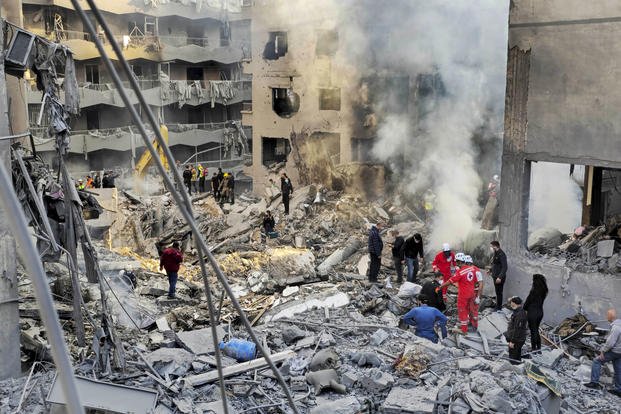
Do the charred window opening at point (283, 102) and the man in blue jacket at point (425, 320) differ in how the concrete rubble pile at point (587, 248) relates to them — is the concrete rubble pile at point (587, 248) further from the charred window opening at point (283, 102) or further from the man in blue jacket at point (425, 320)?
the charred window opening at point (283, 102)

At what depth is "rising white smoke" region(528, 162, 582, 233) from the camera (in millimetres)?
18125

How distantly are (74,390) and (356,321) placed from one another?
8.78 meters

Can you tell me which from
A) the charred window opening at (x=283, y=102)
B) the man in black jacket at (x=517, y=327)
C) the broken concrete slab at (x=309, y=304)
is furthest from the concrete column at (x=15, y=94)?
the charred window opening at (x=283, y=102)

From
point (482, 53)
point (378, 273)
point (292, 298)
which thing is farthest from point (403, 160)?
point (292, 298)

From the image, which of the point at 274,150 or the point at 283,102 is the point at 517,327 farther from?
the point at 274,150

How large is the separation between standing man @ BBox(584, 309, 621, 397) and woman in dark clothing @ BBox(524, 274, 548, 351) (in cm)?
117

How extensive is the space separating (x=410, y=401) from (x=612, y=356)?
3.53 m

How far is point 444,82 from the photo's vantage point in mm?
23719

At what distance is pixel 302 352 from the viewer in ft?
30.2

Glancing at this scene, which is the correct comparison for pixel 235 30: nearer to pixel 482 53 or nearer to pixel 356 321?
pixel 482 53

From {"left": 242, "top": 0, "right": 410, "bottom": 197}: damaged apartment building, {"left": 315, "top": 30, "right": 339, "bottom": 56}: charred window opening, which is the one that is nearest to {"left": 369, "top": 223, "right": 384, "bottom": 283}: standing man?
{"left": 242, "top": 0, "right": 410, "bottom": 197}: damaged apartment building

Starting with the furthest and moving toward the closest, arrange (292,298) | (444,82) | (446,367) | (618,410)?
(444,82) → (292,298) → (618,410) → (446,367)

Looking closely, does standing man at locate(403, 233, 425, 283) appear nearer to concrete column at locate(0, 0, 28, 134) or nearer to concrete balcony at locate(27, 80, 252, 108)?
concrete column at locate(0, 0, 28, 134)

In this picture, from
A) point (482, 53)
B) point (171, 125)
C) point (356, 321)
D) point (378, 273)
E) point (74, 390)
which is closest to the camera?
point (74, 390)
